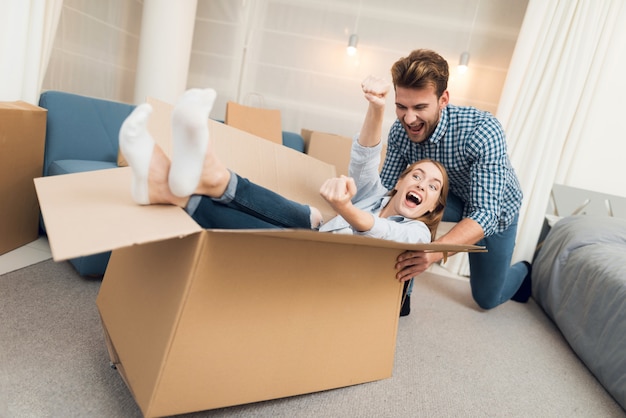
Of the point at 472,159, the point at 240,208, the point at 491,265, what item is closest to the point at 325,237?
the point at 240,208

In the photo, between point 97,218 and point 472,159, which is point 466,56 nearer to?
point 472,159

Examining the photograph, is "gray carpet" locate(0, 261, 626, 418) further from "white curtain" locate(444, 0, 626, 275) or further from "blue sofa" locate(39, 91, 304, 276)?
"white curtain" locate(444, 0, 626, 275)

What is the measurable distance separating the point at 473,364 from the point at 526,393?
178mm

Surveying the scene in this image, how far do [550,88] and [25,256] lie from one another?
2780mm

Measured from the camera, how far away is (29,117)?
4.96 ft

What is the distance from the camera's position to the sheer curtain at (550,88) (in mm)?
2404

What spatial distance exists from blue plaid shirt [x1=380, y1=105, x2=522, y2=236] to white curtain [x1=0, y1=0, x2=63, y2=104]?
1.52 meters

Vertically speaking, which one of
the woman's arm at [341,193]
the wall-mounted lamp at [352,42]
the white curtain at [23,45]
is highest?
the wall-mounted lamp at [352,42]

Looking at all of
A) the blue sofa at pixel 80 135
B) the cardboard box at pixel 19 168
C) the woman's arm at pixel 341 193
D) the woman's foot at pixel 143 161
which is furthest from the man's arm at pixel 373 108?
the cardboard box at pixel 19 168

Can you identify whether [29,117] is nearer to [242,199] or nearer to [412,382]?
[242,199]

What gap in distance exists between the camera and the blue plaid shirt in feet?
4.35

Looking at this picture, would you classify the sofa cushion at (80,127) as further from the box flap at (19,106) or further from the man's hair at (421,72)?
the man's hair at (421,72)

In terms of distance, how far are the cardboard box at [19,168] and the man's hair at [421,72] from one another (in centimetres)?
129

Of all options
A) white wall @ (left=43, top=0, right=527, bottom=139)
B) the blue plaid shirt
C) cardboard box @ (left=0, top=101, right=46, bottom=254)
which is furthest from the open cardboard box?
white wall @ (left=43, top=0, right=527, bottom=139)
